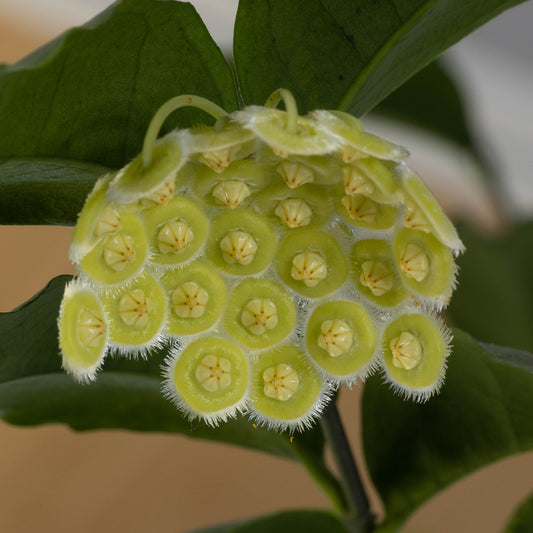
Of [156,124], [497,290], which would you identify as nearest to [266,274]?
[156,124]

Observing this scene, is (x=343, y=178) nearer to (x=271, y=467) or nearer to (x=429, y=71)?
(x=429, y=71)

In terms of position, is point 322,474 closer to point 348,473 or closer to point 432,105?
point 348,473

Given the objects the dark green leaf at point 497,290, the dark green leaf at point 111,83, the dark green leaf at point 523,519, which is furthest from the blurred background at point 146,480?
the dark green leaf at point 111,83

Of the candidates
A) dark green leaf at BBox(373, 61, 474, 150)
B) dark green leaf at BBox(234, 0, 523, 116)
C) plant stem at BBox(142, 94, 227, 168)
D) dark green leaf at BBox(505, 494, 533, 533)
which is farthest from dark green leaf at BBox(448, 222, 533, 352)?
plant stem at BBox(142, 94, 227, 168)

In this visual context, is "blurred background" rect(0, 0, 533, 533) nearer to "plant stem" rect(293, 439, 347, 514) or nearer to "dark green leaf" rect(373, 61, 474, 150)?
"dark green leaf" rect(373, 61, 474, 150)

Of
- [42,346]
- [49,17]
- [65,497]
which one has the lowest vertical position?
[65,497]

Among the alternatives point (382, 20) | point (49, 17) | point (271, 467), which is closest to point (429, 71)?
point (382, 20)
